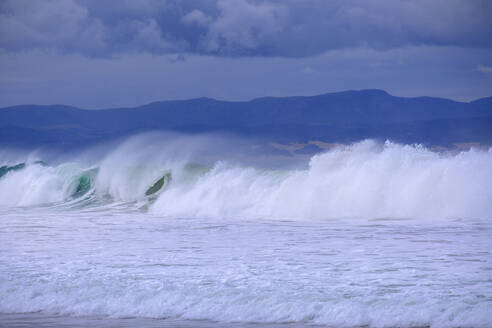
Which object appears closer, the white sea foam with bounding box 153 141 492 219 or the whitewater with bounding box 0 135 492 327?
the whitewater with bounding box 0 135 492 327

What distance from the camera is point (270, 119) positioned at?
122 meters

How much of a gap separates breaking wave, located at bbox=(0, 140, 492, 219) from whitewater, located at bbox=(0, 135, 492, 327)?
0.17 ft

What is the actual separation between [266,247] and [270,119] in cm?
10851

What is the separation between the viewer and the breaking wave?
18500mm

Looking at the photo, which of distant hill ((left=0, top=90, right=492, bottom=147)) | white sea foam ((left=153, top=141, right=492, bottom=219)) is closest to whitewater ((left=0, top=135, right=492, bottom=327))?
white sea foam ((left=153, top=141, right=492, bottom=219))

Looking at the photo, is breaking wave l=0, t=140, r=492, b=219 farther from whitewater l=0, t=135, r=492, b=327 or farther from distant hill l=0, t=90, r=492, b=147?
distant hill l=0, t=90, r=492, b=147

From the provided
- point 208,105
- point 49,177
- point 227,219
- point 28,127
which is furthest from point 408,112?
point 227,219

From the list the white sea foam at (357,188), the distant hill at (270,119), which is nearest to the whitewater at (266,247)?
the white sea foam at (357,188)

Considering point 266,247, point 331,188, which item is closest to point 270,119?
point 331,188

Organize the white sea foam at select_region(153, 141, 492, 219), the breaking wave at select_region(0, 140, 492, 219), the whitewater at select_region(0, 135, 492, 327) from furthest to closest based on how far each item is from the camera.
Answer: the breaking wave at select_region(0, 140, 492, 219) → the white sea foam at select_region(153, 141, 492, 219) → the whitewater at select_region(0, 135, 492, 327)

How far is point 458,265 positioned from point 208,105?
12215 cm

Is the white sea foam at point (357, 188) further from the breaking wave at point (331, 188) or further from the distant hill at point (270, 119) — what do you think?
the distant hill at point (270, 119)

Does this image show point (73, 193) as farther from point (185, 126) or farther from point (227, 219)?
point (185, 126)

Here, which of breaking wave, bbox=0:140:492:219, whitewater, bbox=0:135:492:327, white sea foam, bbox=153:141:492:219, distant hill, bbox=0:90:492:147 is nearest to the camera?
whitewater, bbox=0:135:492:327
